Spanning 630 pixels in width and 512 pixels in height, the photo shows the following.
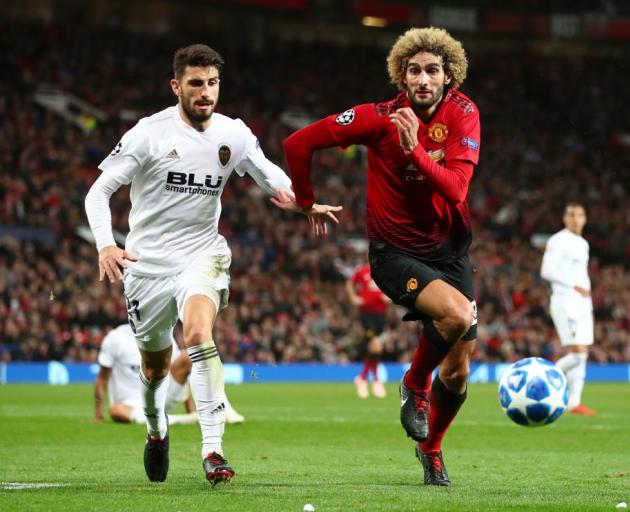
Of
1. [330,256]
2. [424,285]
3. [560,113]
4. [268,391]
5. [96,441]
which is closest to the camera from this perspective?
[424,285]

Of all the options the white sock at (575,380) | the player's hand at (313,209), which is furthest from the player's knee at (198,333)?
the white sock at (575,380)

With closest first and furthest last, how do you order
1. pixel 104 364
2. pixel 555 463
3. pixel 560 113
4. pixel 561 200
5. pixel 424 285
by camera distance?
pixel 424 285
pixel 555 463
pixel 104 364
pixel 561 200
pixel 560 113

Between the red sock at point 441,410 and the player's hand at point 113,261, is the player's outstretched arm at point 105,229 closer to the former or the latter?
the player's hand at point 113,261

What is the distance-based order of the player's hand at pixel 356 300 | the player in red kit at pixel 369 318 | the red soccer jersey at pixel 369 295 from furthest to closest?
the red soccer jersey at pixel 369 295 < the player in red kit at pixel 369 318 < the player's hand at pixel 356 300

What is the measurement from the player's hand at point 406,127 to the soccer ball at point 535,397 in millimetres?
3309

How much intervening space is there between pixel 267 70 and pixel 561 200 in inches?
383

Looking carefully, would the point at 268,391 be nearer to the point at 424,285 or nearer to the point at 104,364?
the point at 104,364

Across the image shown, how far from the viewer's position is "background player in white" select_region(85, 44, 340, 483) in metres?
7.14

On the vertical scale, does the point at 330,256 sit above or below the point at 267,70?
below

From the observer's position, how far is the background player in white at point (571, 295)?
14836 mm

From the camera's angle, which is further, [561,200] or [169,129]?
[561,200]

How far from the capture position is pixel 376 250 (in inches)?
291

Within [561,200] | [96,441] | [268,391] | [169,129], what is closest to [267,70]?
[561,200]

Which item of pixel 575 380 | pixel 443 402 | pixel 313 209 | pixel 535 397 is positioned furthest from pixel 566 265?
pixel 313 209
